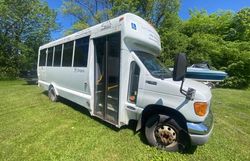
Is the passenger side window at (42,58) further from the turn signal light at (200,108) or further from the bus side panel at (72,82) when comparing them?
the turn signal light at (200,108)

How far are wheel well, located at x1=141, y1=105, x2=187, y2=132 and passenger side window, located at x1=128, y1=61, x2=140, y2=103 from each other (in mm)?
432

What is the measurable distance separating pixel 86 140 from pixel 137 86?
5.64 ft

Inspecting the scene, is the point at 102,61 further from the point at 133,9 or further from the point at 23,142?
the point at 133,9

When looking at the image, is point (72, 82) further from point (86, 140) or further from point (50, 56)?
point (50, 56)

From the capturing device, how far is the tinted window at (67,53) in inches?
295

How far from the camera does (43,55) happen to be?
10.7 m

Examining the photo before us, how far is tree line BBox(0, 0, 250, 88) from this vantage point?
20.0 metres

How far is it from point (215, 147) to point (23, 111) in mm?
6236

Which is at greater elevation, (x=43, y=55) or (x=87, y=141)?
(x=43, y=55)

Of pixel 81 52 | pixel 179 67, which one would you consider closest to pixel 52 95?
pixel 81 52

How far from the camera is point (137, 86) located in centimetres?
493

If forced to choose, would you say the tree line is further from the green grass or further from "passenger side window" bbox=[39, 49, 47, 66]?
the green grass

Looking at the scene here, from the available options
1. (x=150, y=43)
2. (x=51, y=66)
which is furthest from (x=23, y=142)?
(x=51, y=66)

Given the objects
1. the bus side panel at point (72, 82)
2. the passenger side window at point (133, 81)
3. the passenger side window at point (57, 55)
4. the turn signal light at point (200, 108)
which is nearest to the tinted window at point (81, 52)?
the bus side panel at point (72, 82)
